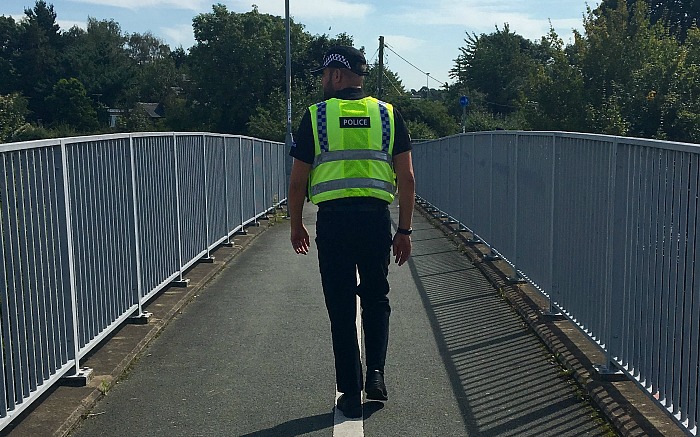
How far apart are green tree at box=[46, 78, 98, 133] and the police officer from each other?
8048 cm

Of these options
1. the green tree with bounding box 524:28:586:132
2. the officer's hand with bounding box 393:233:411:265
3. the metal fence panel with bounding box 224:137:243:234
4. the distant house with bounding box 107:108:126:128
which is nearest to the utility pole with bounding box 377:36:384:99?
the green tree with bounding box 524:28:586:132

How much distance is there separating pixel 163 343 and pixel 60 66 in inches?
3496

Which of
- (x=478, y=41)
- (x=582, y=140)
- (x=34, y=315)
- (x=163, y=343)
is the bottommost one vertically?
(x=163, y=343)

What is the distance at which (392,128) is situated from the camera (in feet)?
16.6

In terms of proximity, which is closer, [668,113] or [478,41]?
[668,113]

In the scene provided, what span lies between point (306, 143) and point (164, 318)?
3.11m

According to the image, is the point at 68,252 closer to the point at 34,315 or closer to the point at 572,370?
the point at 34,315

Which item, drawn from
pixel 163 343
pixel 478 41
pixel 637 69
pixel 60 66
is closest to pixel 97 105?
pixel 60 66

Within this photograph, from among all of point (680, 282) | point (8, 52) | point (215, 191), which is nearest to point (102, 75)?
point (8, 52)

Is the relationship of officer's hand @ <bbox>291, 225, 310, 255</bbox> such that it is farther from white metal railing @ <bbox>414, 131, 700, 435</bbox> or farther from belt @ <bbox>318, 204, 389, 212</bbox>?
white metal railing @ <bbox>414, 131, 700, 435</bbox>

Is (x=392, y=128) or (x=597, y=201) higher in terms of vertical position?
(x=392, y=128)

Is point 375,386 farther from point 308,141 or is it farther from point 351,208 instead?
point 308,141

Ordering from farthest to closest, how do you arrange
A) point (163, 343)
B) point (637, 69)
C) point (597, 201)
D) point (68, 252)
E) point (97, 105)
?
point (97, 105)
point (637, 69)
point (163, 343)
point (597, 201)
point (68, 252)

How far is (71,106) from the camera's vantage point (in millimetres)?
82500
